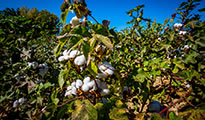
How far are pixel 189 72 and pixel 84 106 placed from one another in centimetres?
68

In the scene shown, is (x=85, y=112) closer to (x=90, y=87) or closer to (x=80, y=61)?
(x=90, y=87)

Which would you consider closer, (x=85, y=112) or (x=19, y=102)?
(x=85, y=112)

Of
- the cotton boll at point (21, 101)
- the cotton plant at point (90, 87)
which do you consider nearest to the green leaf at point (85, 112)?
the cotton plant at point (90, 87)

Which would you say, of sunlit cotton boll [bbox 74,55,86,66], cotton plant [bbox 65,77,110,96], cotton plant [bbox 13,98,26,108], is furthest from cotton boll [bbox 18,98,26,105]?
sunlit cotton boll [bbox 74,55,86,66]

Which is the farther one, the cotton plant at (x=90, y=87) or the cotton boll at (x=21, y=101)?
the cotton boll at (x=21, y=101)

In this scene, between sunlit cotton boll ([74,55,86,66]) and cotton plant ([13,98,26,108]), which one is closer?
sunlit cotton boll ([74,55,86,66])

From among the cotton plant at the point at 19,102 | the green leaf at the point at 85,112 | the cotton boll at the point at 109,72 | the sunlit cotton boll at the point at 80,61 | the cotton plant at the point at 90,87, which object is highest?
the sunlit cotton boll at the point at 80,61

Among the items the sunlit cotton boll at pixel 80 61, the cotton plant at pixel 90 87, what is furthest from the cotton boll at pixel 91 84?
the sunlit cotton boll at pixel 80 61

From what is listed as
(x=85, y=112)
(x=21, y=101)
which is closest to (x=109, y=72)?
(x=85, y=112)

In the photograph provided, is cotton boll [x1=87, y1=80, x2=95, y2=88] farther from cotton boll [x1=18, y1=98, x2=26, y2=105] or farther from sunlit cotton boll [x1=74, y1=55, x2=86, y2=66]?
cotton boll [x1=18, y1=98, x2=26, y2=105]

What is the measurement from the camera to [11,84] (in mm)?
1398

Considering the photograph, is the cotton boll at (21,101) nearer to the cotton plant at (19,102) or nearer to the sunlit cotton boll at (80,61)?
the cotton plant at (19,102)

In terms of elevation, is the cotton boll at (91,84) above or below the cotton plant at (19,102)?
above

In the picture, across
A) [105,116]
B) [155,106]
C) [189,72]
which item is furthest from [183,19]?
[105,116]
